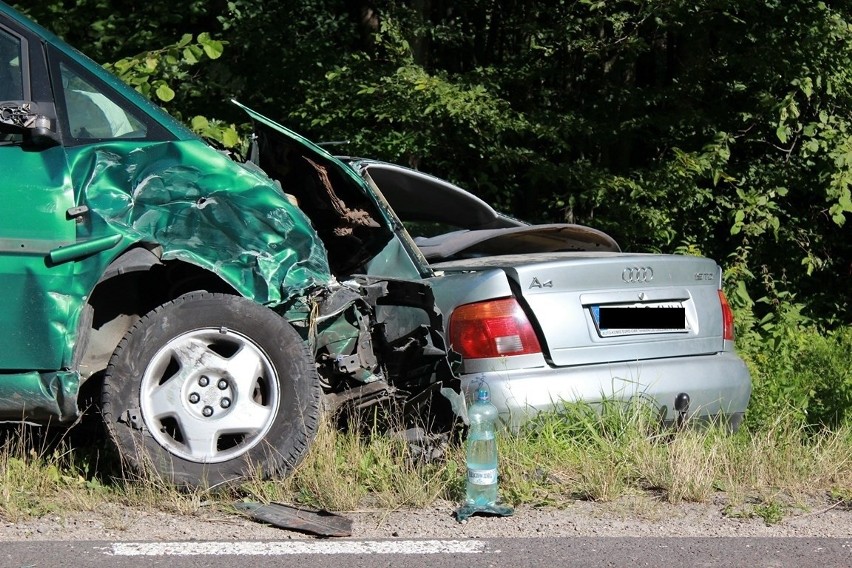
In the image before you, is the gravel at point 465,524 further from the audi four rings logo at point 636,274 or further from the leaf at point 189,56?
the leaf at point 189,56

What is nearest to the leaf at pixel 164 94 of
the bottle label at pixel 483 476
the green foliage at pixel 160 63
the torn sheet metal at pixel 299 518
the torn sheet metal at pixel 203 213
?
the green foliage at pixel 160 63

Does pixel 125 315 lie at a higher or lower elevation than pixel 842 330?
higher

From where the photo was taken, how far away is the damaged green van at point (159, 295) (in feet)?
14.3

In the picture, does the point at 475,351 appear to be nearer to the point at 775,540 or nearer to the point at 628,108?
the point at 775,540

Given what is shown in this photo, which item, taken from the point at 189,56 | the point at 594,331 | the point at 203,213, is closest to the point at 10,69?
the point at 203,213

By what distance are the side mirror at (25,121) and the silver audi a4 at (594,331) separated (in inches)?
63.9

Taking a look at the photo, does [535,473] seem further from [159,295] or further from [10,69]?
[10,69]

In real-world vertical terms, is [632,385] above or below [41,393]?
below

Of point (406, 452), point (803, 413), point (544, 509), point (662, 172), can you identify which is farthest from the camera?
point (662, 172)

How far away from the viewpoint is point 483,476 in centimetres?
441

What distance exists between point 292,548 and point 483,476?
0.86 metres

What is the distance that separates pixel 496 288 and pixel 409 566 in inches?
60.7

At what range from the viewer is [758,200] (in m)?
10.1

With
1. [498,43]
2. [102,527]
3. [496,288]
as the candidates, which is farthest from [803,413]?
[498,43]
